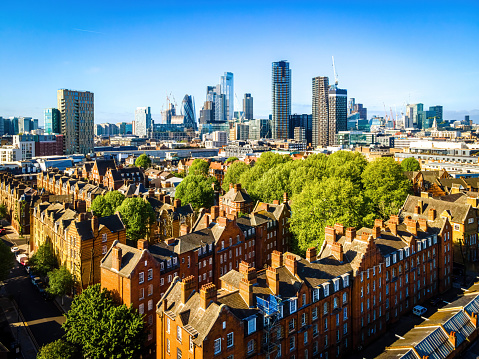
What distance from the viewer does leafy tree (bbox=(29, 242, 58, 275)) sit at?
5931 centimetres

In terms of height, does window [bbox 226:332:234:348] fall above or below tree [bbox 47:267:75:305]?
above

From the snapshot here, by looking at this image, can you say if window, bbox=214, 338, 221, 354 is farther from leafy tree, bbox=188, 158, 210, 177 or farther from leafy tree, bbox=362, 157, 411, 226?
leafy tree, bbox=188, 158, 210, 177

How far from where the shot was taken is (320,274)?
133 feet

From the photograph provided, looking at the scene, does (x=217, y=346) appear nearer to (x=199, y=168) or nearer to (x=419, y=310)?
(x=419, y=310)

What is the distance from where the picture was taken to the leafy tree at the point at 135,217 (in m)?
65.9

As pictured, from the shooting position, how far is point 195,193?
287ft

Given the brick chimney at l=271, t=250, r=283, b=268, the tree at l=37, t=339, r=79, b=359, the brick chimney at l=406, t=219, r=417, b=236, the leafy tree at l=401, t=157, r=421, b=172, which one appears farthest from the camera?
the leafy tree at l=401, t=157, r=421, b=172

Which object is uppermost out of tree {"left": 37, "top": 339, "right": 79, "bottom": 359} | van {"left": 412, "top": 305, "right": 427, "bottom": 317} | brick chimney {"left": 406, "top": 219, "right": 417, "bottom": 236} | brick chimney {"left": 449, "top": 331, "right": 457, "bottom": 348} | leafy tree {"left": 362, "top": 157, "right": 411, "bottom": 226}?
leafy tree {"left": 362, "top": 157, "right": 411, "bottom": 226}

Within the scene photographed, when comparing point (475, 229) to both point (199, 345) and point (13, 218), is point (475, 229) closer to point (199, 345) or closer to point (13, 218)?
point (199, 345)

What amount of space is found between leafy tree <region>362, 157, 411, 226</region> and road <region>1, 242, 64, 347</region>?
55226mm

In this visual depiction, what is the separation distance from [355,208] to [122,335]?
131 feet

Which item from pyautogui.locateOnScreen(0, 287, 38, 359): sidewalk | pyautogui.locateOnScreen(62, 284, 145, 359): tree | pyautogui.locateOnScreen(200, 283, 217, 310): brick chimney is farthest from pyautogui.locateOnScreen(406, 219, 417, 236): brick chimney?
pyautogui.locateOnScreen(0, 287, 38, 359): sidewalk

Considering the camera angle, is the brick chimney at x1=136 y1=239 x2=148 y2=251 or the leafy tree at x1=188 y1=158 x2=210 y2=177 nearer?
the brick chimney at x1=136 y1=239 x2=148 y2=251

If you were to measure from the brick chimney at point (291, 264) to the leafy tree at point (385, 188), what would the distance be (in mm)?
39129
